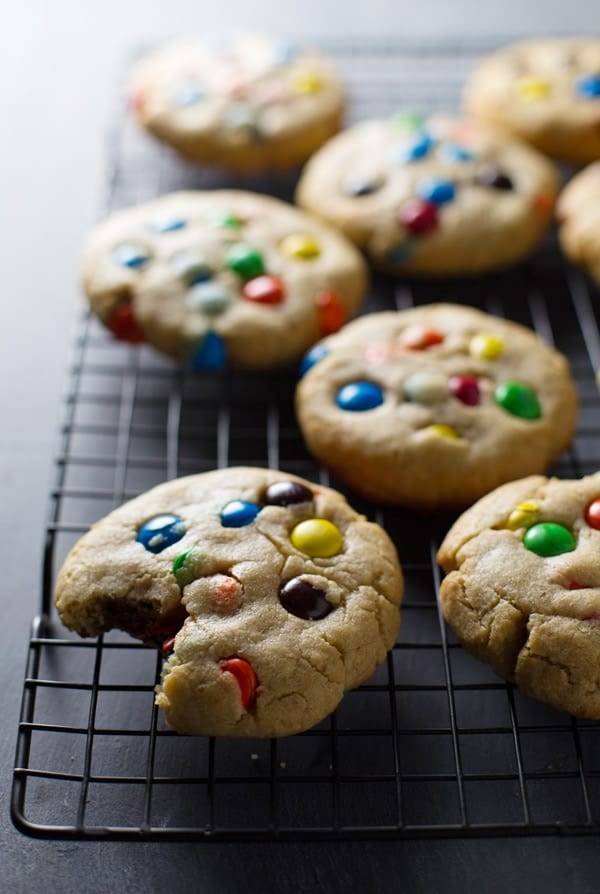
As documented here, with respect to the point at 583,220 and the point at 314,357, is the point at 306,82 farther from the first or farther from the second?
the point at 314,357

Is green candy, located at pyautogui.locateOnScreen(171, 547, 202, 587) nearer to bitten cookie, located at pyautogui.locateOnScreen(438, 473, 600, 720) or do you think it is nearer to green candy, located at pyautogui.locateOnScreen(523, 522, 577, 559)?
bitten cookie, located at pyautogui.locateOnScreen(438, 473, 600, 720)

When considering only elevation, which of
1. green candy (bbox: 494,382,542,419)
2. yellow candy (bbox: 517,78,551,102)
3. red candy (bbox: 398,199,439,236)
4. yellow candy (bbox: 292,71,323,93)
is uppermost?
yellow candy (bbox: 292,71,323,93)

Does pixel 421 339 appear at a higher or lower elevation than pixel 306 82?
lower

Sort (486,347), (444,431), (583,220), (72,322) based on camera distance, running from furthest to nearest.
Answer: (72,322)
(583,220)
(486,347)
(444,431)

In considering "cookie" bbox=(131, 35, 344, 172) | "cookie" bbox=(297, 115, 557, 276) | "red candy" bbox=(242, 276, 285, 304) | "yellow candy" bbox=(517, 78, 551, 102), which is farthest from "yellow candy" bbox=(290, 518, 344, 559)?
"yellow candy" bbox=(517, 78, 551, 102)

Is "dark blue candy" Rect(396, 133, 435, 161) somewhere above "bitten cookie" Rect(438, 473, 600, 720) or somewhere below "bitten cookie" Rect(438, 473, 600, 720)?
above

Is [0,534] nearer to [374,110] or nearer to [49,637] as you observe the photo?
[49,637]

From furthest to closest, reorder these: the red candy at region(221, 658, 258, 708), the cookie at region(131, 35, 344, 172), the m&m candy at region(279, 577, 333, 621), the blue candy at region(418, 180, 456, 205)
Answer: the cookie at region(131, 35, 344, 172), the blue candy at region(418, 180, 456, 205), the m&m candy at region(279, 577, 333, 621), the red candy at region(221, 658, 258, 708)

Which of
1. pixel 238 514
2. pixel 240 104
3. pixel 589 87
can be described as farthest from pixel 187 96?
pixel 238 514
